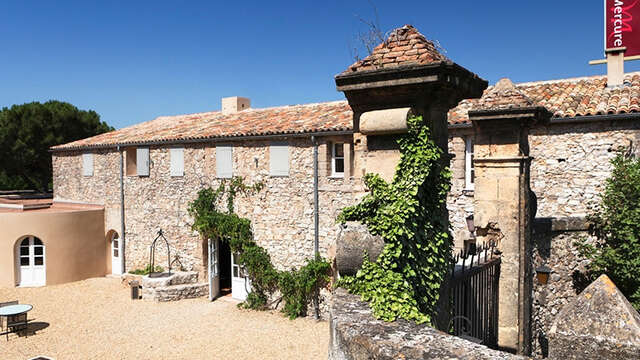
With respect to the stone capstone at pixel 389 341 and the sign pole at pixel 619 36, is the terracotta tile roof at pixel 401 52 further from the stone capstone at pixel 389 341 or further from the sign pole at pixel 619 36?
the sign pole at pixel 619 36

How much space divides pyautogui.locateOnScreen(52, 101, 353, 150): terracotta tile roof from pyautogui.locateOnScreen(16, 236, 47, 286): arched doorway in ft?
14.9

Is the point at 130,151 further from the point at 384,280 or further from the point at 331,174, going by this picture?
the point at 384,280

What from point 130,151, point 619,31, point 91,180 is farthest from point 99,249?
point 619,31

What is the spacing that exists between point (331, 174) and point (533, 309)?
7.55 m

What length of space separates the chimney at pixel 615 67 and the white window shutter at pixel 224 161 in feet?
36.1

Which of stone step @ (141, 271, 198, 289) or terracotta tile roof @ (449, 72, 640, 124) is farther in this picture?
stone step @ (141, 271, 198, 289)

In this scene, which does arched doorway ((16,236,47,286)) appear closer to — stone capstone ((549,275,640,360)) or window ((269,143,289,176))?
window ((269,143,289,176))

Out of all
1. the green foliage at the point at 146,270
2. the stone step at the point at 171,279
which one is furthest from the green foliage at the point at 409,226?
the green foliage at the point at 146,270

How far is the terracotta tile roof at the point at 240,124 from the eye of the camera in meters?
13.1

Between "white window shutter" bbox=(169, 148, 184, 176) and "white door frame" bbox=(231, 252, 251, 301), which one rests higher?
"white window shutter" bbox=(169, 148, 184, 176)

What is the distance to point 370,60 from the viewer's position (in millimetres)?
3400

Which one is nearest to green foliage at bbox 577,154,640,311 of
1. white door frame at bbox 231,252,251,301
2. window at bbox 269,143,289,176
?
window at bbox 269,143,289,176

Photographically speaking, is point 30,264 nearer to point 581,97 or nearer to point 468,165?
point 468,165

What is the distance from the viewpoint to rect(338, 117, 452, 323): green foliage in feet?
9.88
